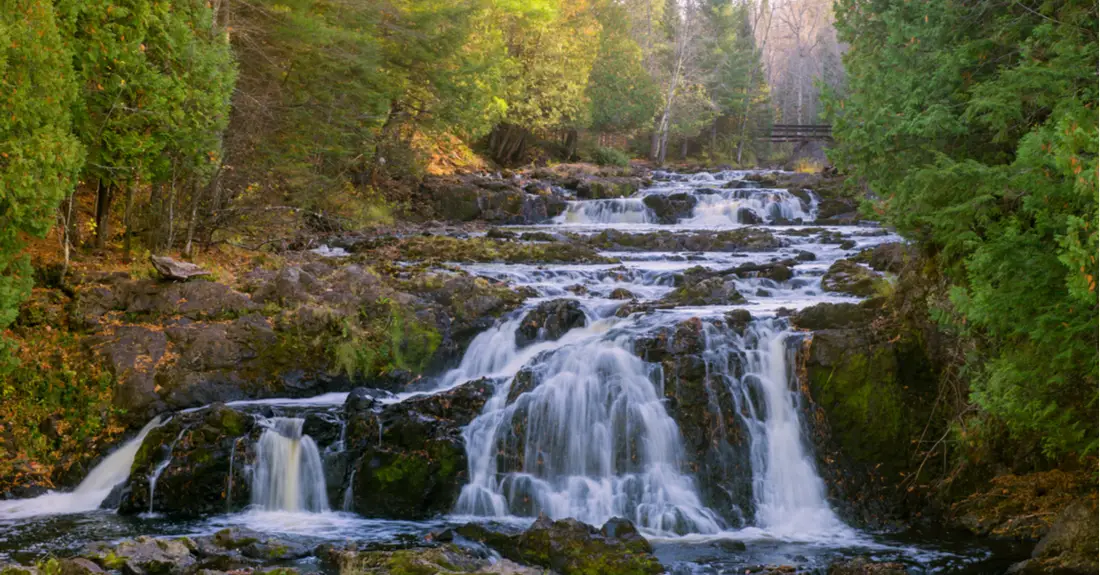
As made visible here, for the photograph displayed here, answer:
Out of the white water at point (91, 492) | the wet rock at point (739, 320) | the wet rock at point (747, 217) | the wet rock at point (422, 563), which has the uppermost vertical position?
the wet rock at point (747, 217)

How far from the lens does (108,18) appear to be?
34.4 ft

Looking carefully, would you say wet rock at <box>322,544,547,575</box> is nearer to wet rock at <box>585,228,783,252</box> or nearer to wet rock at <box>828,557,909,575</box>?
wet rock at <box>828,557,909,575</box>

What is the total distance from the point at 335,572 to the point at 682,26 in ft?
128

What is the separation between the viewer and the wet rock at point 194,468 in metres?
9.34

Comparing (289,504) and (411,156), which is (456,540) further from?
(411,156)

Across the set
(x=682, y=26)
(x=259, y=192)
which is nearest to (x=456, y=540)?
(x=259, y=192)

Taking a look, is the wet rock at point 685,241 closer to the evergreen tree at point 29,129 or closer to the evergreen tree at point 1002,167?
the evergreen tree at point 1002,167

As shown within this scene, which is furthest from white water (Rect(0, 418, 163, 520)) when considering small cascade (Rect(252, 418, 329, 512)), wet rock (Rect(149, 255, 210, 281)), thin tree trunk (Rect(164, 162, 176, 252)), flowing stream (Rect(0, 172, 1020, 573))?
thin tree trunk (Rect(164, 162, 176, 252))

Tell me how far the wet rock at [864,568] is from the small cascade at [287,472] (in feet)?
17.3

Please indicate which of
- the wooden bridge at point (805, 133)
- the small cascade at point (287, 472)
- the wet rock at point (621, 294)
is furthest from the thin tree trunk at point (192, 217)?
the wooden bridge at point (805, 133)

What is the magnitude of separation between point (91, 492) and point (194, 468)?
1257 millimetres

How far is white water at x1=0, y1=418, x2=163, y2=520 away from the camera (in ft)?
29.9

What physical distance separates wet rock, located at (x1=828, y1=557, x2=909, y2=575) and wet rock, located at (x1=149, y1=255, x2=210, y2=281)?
912 centimetres

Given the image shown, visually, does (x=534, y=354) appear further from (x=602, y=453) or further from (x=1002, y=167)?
(x=1002, y=167)
